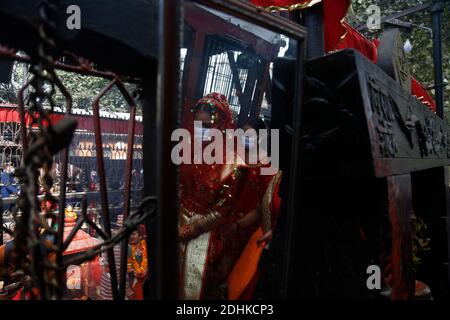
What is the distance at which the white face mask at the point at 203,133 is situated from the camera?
300 centimetres

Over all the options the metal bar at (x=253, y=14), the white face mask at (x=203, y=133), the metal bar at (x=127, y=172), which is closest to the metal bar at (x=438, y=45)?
the white face mask at (x=203, y=133)

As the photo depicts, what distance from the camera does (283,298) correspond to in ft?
5.16

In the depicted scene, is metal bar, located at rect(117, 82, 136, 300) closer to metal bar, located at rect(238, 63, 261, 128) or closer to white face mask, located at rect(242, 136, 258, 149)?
white face mask, located at rect(242, 136, 258, 149)

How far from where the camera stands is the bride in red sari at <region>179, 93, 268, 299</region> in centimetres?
291

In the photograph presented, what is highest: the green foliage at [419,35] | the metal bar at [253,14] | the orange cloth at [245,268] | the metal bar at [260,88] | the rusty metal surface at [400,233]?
the green foliage at [419,35]

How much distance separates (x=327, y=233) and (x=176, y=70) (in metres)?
1.45

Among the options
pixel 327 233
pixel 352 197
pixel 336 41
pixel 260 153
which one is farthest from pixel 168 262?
pixel 336 41

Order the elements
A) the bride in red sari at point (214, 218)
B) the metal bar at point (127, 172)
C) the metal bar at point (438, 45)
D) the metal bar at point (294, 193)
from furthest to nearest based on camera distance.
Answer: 1. the metal bar at point (438, 45)
2. the bride in red sari at point (214, 218)
3. the metal bar at point (127, 172)
4. the metal bar at point (294, 193)

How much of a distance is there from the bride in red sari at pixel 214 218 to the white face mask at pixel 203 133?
2cm

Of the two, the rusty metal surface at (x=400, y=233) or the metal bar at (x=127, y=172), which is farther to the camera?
the metal bar at (x=127, y=172)

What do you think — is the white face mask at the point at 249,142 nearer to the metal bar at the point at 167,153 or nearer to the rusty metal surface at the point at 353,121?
the rusty metal surface at the point at 353,121

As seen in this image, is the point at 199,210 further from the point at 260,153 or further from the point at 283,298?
the point at 283,298

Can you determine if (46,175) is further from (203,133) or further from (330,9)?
(330,9)

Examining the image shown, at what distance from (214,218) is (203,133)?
829 millimetres
